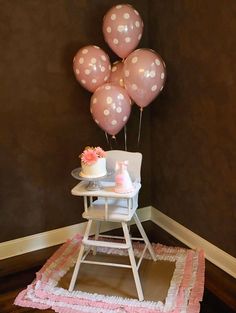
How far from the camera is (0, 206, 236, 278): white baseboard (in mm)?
2230

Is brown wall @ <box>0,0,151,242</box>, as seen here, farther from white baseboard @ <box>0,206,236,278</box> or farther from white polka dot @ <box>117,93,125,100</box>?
white polka dot @ <box>117,93,125,100</box>

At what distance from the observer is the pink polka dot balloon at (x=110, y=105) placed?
2098mm

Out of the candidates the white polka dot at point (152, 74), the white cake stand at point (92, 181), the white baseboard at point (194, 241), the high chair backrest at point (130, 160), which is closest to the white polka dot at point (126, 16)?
the white polka dot at point (152, 74)

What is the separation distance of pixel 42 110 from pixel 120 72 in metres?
0.58

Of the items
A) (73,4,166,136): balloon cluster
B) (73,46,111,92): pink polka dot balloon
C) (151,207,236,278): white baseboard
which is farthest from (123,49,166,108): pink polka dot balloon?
(151,207,236,278): white baseboard

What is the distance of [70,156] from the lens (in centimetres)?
253

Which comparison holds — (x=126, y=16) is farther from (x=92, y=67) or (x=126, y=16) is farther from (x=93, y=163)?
(x=93, y=163)

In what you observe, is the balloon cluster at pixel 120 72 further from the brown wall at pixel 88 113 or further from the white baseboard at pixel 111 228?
the white baseboard at pixel 111 228

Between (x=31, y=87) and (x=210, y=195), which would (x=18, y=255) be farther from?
(x=210, y=195)

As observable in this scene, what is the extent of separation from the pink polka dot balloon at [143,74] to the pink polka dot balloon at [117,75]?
6 cm

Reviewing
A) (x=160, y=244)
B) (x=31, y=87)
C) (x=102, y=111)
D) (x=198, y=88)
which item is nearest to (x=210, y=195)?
(x=160, y=244)

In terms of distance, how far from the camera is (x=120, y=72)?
2.21 meters

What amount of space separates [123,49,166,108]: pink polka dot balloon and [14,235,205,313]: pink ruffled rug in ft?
3.51

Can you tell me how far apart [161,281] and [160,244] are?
0.43 meters
